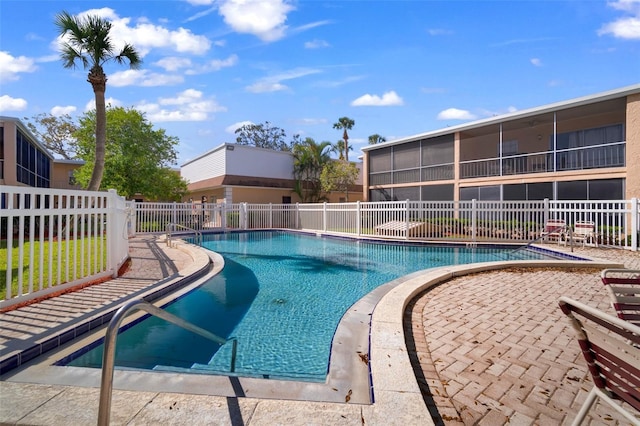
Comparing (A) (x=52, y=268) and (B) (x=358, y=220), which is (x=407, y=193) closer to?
(B) (x=358, y=220)

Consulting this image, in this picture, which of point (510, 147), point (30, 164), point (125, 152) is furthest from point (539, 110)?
point (30, 164)

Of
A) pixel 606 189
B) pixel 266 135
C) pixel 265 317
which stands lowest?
pixel 265 317

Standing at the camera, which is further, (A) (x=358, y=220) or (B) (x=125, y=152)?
(B) (x=125, y=152)

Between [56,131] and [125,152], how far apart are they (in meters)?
22.8

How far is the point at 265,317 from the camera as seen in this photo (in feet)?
15.9

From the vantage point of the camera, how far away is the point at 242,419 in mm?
2027

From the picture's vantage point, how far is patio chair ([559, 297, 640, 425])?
145 centimetres

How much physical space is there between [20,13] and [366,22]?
8.09m

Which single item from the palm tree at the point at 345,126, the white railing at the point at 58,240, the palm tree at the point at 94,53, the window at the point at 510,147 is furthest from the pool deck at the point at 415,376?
the palm tree at the point at 345,126

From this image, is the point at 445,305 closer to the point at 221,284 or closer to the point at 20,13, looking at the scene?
the point at 221,284

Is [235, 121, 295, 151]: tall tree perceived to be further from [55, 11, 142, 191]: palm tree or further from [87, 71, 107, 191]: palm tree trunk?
[87, 71, 107, 191]: palm tree trunk

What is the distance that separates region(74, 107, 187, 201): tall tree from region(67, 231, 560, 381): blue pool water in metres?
13.8

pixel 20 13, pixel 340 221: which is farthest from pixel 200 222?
pixel 20 13

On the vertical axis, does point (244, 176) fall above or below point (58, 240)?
above
